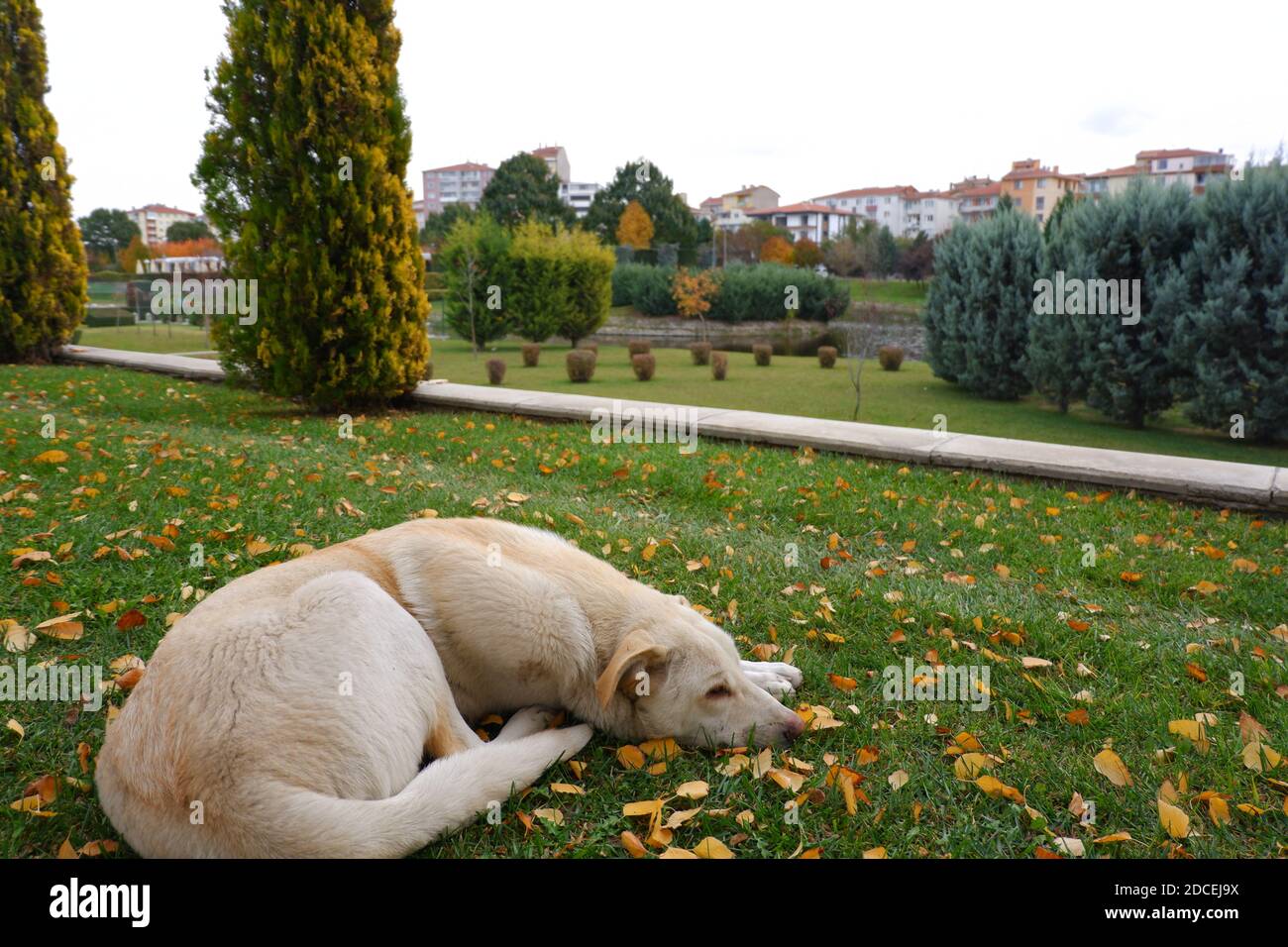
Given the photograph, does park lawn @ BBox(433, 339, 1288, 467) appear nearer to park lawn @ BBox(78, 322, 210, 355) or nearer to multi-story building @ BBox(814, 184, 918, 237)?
park lawn @ BBox(78, 322, 210, 355)

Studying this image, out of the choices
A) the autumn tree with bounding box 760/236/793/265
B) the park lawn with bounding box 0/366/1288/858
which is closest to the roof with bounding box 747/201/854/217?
the autumn tree with bounding box 760/236/793/265

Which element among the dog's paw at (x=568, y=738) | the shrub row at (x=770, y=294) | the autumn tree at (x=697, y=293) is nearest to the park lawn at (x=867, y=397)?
the autumn tree at (x=697, y=293)

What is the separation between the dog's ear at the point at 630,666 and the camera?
2807mm

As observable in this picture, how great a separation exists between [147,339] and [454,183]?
129 m

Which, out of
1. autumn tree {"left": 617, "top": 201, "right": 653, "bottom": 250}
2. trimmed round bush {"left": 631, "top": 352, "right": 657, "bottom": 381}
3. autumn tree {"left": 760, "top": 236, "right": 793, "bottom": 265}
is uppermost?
autumn tree {"left": 617, "top": 201, "right": 653, "bottom": 250}

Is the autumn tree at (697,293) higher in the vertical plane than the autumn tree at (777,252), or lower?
lower

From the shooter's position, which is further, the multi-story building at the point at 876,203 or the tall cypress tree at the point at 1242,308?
the multi-story building at the point at 876,203

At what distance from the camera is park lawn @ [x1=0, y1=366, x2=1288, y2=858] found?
270 cm

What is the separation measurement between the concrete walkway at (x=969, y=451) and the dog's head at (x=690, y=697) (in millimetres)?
5292

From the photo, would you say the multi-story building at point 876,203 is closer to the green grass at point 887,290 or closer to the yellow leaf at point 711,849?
the green grass at point 887,290

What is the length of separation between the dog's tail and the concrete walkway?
601 cm

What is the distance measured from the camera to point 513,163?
5325cm

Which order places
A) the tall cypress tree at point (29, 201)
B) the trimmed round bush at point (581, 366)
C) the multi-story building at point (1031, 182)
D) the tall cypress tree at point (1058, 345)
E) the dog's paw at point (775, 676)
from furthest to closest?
the multi-story building at point (1031, 182) < the trimmed round bush at point (581, 366) < the tall cypress tree at point (29, 201) < the tall cypress tree at point (1058, 345) < the dog's paw at point (775, 676)

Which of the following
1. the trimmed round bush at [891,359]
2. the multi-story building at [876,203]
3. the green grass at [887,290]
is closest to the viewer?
the trimmed round bush at [891,359]
